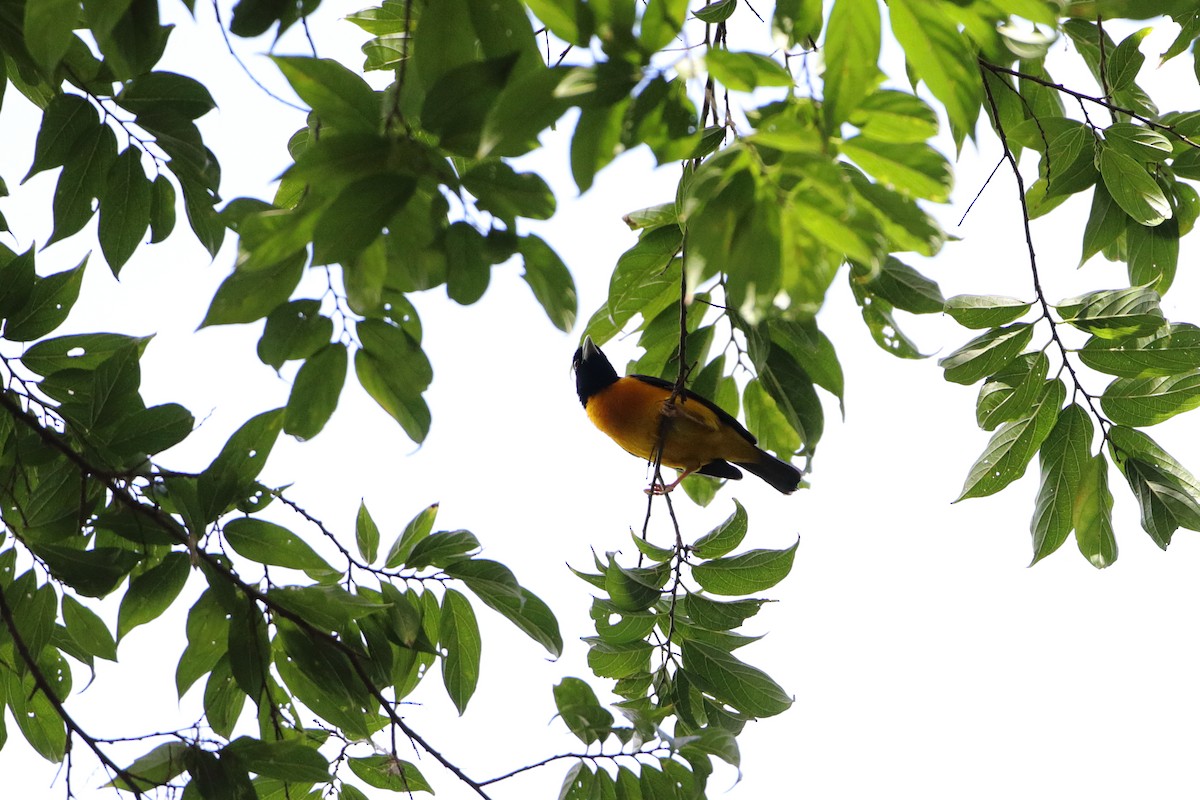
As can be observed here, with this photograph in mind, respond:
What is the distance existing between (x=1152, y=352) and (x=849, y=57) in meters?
2.10

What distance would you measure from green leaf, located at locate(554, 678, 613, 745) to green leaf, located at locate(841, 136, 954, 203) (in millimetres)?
1348

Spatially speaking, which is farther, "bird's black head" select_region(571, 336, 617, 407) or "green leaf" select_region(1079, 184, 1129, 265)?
"bird's black head" select_region(571, 336, 617, 407)

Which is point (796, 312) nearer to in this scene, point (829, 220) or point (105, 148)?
point (829, 220)

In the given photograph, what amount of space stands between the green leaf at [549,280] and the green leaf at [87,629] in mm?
1653

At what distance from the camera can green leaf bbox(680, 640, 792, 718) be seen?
8.98 ft

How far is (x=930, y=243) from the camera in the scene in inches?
47.6

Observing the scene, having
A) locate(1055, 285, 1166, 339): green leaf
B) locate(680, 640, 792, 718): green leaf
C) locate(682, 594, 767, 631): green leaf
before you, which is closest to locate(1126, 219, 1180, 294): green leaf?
locate(1055, 285, 1166, 339): green leaf

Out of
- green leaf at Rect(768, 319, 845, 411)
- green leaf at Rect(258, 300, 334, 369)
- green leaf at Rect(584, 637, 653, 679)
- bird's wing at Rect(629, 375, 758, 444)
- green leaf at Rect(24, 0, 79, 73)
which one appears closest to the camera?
green leaf at Rect(24, 0, 79, 73)

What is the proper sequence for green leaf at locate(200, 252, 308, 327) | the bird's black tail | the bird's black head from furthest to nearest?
1. the bird's black head
2. the bird's black tail
3. green leaf at locate(200, 252, 308, 327)

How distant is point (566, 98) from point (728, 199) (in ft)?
0.72

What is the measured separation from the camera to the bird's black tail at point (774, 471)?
5.04m

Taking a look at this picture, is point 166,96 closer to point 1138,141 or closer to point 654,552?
point 654,552

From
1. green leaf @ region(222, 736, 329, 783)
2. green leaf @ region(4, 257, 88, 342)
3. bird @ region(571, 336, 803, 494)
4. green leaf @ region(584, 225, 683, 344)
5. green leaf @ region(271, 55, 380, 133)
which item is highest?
bird @ region(571, 336, 803, 494)

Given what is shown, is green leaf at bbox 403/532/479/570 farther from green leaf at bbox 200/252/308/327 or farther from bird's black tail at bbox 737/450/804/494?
bird's black tail at bbox 737/450/804/494
